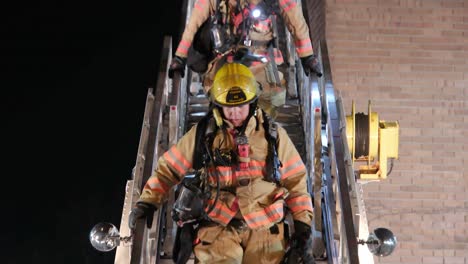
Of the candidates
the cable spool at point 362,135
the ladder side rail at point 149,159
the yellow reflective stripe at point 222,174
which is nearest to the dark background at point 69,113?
the cable spool at point 362,135

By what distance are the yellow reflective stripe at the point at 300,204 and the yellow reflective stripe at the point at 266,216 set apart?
10 centimetres

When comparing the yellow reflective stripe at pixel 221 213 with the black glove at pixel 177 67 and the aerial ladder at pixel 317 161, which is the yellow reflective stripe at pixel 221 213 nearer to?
the aerial ladder at pixel 317 161

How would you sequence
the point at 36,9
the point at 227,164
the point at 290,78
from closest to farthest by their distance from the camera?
1. the point at 227,164
2. the point at 290,78
3. the point at 36,9

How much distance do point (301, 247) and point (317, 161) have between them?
123 centimetres

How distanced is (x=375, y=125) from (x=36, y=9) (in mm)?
13299

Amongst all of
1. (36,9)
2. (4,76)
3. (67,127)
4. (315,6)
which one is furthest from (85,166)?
(315,6)

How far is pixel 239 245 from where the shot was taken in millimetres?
3867

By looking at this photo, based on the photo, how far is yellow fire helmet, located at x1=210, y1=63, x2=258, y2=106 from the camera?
13.0 ft

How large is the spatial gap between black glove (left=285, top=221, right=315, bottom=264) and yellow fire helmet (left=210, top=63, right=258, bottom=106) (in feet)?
2.61

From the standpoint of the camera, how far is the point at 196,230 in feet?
13.0

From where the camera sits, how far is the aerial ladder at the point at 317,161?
4.05 meters

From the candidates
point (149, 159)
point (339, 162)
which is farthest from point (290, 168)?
point (149, 159)

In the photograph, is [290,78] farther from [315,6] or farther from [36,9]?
[36,9]

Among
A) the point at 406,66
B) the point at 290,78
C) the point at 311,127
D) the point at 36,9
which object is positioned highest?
the point at 36,9
